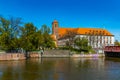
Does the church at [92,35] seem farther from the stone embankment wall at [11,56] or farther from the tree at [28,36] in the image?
the stone embankment wall at [11,56]

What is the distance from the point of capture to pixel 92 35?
5266 inches

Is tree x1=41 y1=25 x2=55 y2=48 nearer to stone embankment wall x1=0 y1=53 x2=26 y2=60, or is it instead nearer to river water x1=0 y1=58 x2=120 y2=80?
stone embankment wall x1=0 y1=53 x2=26 y2=60

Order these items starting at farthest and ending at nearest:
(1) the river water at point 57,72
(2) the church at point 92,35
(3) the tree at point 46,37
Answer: (2) the church at point 92,35 → (3) the tree at point 46,37 → (1) the river water at point 57,72

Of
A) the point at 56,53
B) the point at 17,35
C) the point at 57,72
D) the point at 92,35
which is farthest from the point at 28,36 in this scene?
the point at 92,35

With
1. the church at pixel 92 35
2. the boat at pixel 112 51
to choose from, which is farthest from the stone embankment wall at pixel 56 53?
the church at pixel 92 35

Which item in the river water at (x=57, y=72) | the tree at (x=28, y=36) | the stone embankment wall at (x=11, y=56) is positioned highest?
the tree at (x=28, y=36)

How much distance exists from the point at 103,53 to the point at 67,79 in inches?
3199


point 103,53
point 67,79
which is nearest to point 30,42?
point 103,53

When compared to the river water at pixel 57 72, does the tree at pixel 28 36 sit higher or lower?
higher

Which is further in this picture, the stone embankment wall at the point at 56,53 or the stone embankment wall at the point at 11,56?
the stone embankment wall at the point at 56,53

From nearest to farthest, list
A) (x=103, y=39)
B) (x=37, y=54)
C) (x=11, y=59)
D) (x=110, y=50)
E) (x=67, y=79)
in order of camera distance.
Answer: (x=67, y=79) → (x=11, y=59) → (x=37, y=54) → (x=110, y=50) → (x=103, y=39)

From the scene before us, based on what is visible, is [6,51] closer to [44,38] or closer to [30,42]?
[30,42]

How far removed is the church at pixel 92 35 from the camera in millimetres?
134512

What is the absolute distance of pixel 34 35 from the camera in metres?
90.9
